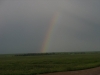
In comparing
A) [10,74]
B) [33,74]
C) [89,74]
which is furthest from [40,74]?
[89,74]

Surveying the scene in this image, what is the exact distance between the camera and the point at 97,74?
22.6 meters

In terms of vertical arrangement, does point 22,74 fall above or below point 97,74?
below

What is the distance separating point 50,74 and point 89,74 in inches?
180

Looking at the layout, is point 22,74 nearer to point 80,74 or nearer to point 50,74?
point 50,74

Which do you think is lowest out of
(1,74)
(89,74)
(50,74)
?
(1,74)

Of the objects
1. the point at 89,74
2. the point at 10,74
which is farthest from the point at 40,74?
the point at 89,74

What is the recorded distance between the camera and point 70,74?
899 inches

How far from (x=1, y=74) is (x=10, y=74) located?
3.55 feet

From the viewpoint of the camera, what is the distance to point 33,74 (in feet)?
74.1

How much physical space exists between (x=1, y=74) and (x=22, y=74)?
8.16 ft

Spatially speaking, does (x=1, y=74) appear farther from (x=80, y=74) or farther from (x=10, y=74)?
(x=80, y=74)

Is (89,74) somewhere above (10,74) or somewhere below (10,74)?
above

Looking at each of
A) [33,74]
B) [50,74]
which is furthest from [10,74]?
[50,74]

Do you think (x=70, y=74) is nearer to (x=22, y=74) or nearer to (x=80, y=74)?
(x=80, y=74)
